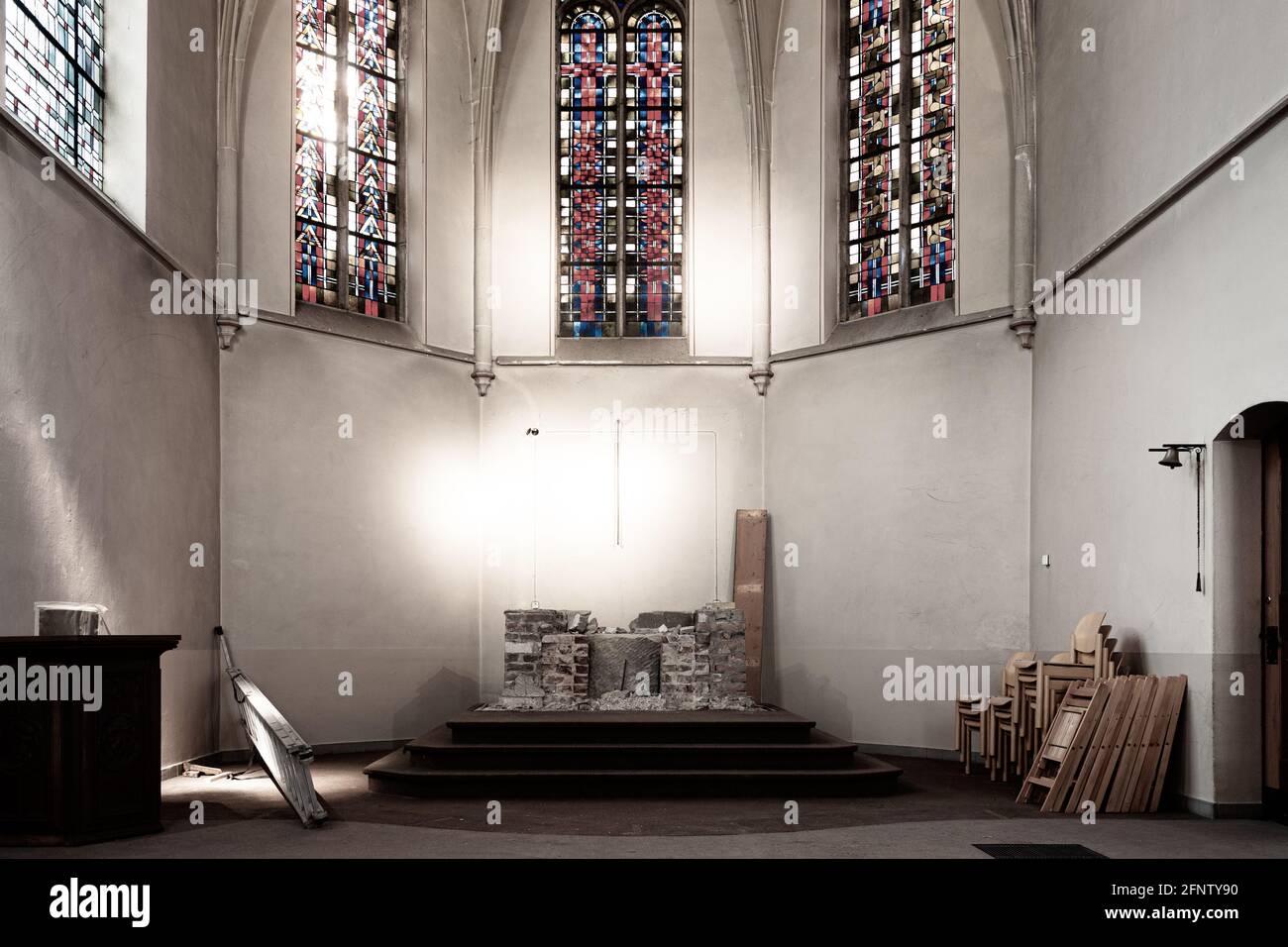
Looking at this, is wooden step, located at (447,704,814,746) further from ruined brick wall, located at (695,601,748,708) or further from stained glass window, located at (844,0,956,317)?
stained glass window, located at (844,0,956,317)

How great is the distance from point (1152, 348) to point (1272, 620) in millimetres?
2372

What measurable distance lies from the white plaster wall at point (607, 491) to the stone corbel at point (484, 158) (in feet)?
3.30

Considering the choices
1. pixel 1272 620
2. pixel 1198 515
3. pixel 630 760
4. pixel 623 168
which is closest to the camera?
pixel 1272 620

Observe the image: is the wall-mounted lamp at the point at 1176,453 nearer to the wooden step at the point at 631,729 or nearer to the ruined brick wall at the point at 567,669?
the wooden step at the point at 631,729

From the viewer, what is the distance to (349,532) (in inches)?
536

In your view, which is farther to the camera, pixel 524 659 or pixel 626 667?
pixel 626 667

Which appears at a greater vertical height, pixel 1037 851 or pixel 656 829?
pixel 1037 851

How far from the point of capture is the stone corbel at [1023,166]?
1293 centimetres

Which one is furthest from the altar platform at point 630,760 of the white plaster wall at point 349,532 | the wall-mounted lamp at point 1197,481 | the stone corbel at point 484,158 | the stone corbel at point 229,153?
the stone corbel at point 484,158

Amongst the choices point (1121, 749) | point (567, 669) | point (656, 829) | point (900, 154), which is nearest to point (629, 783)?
point (656, 829)

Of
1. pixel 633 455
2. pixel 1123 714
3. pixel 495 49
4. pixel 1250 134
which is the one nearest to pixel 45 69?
pixel 495 49

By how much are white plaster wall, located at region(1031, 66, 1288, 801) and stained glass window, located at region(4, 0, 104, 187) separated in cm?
839

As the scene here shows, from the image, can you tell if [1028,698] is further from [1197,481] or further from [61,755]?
[61,755]

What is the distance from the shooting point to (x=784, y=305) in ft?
49.8
